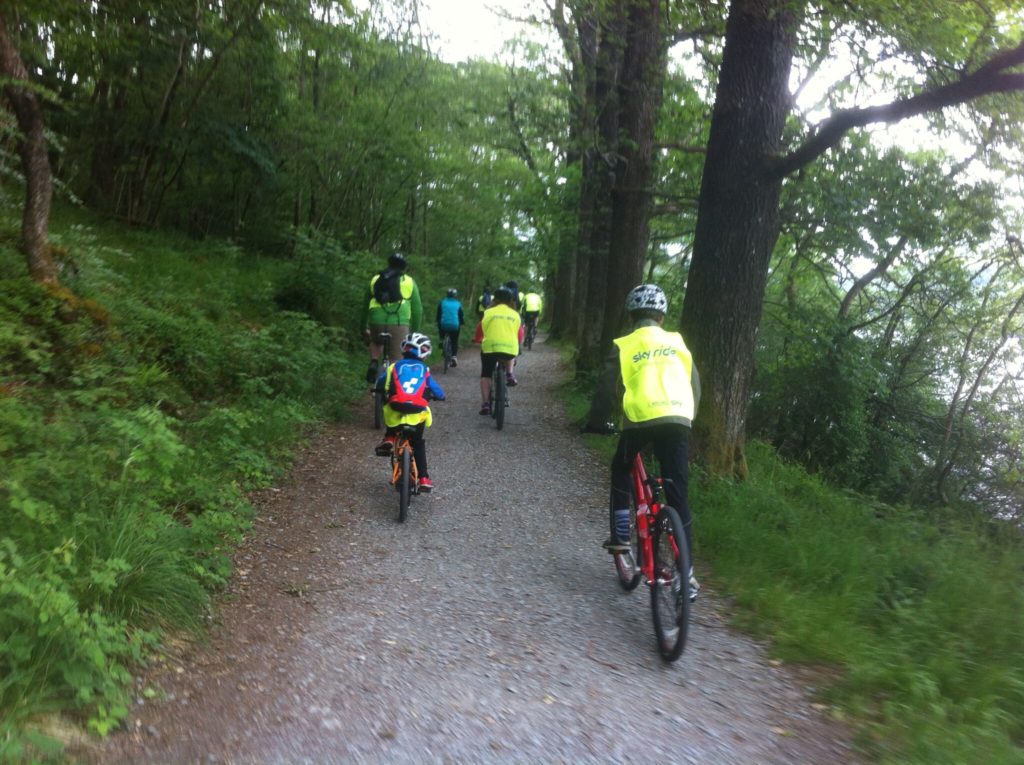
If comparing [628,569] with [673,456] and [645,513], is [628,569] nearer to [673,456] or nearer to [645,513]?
[645,513]

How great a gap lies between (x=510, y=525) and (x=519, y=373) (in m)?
10.7

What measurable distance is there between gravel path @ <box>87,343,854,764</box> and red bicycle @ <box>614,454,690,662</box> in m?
0.19

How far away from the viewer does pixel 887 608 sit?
4992 mm

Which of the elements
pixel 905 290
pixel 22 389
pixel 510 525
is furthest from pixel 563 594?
pixel 905 290

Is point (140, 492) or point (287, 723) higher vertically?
point (140, 492)

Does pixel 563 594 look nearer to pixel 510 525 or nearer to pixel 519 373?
pixel 510 525

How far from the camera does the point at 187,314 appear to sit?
1010cm

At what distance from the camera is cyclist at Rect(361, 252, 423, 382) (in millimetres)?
9664

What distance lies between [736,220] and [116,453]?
570cm

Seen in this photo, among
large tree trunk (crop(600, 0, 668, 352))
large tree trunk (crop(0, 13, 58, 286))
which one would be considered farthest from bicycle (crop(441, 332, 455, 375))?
large tree trunk (crop(0, 13, 58, 286))

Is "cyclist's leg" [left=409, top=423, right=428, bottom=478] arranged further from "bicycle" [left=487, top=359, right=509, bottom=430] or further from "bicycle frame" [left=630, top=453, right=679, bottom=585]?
"bicycle" [left=487, top=359, right=509, bottom=430]

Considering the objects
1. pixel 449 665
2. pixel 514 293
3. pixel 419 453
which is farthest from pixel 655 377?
pixel 514 293

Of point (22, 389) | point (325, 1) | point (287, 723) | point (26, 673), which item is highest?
point (325, 1)

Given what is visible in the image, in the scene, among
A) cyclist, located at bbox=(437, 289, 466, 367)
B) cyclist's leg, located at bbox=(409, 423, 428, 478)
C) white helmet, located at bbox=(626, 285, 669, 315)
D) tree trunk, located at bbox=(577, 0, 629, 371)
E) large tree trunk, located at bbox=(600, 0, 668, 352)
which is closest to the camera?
white helmet, located at bbox=(626, 285, 669, 315)
